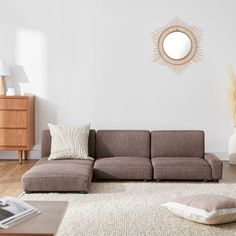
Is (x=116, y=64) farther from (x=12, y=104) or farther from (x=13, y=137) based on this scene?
(x=13, y=137)

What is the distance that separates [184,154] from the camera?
21.2 feet

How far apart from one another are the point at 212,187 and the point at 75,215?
6.30 feet

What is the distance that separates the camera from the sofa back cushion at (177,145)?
21.2ft

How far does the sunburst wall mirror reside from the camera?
745 centimetres

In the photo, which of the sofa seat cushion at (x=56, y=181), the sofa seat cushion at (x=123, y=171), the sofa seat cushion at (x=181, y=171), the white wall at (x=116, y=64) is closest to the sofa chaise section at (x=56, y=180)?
the sofa seat cushion at (x=56, y=181)

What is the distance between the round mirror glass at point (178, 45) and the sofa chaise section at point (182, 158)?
145 cm

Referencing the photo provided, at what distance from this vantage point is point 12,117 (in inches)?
281

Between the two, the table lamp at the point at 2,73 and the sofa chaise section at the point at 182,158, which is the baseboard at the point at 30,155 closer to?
Result: the table lamp at the point at 2,73

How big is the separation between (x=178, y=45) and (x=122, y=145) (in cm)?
192

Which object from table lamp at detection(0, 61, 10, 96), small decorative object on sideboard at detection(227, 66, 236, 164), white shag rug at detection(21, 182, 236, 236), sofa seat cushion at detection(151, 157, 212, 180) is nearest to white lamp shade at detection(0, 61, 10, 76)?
table lamp at detection(0, 61, 10, 96)

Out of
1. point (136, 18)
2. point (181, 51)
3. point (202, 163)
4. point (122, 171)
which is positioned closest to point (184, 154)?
point (202, 163)

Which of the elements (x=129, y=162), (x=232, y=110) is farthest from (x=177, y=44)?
(x=129, y=162)

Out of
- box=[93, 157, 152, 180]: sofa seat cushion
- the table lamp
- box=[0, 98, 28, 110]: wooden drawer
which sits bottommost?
box=[93, 157, 152, 180]: sofa seat cushion

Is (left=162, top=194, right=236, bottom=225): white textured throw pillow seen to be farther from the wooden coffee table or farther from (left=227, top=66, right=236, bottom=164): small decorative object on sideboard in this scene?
(left=227, top=66, right=236, bottom=164): small decorative object on sideboard
